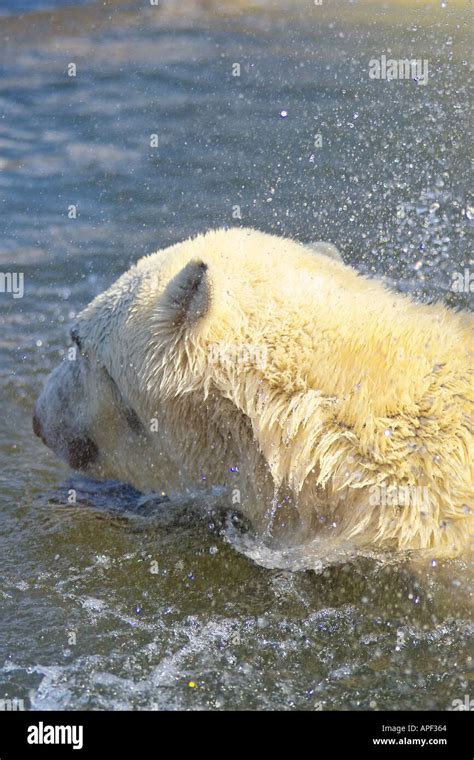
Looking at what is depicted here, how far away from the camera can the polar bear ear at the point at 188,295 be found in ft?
11.0

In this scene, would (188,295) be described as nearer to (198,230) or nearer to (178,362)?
(178,362)

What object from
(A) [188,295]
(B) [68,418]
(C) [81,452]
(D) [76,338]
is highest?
(A) [188,295]

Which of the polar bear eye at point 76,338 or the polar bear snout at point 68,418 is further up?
the polar bear eye at point 76,338

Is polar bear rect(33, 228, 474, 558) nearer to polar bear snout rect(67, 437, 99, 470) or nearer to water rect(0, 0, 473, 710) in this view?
water rect(0, 0, 473, 710)

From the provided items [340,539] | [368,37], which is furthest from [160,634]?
[368,37]

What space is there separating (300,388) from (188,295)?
0.52m

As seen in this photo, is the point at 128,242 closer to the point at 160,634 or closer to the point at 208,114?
the point at 208,114

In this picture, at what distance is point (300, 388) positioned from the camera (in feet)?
10.8

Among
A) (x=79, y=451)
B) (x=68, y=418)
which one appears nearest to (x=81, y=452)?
(x=79, y=451)

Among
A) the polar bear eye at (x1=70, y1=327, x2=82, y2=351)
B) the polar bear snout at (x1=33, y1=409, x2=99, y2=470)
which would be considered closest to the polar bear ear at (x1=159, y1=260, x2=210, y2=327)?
the polar bear eye at (x1=70, y1=327, x2=82, y2=351)

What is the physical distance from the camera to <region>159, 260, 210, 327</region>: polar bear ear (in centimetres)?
335

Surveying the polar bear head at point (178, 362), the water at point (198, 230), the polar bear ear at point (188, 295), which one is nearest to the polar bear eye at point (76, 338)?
the polar bear head at point (178, 362)

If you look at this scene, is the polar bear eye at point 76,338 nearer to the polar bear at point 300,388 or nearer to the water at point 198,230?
the polar bear at point 300,388

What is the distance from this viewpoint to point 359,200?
7.99 metres
